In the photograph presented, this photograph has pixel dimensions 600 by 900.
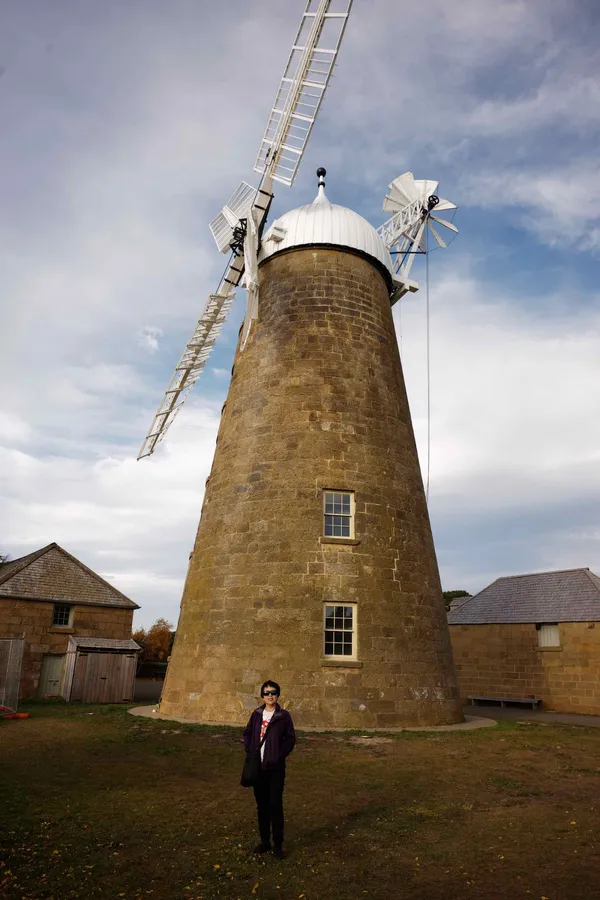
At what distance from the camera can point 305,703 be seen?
47.2ft

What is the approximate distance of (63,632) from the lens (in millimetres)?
25906

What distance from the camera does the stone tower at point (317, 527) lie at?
49.1 feet

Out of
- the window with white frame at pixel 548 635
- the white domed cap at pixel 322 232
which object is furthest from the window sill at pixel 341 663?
the window with white frame at pixel 548 635

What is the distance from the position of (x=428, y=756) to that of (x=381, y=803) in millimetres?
3364

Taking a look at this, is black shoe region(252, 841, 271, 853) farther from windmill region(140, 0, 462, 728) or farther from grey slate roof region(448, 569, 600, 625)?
grey slate roof region(448, 569, 600, 625)

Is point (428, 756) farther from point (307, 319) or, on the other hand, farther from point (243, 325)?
point (243, 325)

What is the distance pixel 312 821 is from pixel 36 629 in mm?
20645

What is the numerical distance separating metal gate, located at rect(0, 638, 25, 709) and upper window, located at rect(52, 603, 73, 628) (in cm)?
596

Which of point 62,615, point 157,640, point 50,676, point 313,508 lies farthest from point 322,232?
point 157,640

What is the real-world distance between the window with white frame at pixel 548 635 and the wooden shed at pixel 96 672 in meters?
16.1

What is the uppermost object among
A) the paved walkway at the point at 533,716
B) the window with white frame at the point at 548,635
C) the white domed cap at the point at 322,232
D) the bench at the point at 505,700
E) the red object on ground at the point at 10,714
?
the white domed cap at the point at 322,232

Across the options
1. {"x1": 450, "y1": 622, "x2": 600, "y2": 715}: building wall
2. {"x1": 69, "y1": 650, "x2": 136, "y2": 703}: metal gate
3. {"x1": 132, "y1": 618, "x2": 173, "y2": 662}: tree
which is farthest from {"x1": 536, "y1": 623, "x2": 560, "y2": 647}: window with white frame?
{"x1": 132, "y1": 618, "x2": 173, "y2": 662}: tree

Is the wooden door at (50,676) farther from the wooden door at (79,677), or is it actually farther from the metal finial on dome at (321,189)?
the metal finial on dome at (321,189)

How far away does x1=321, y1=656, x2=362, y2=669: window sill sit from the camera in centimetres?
1474
